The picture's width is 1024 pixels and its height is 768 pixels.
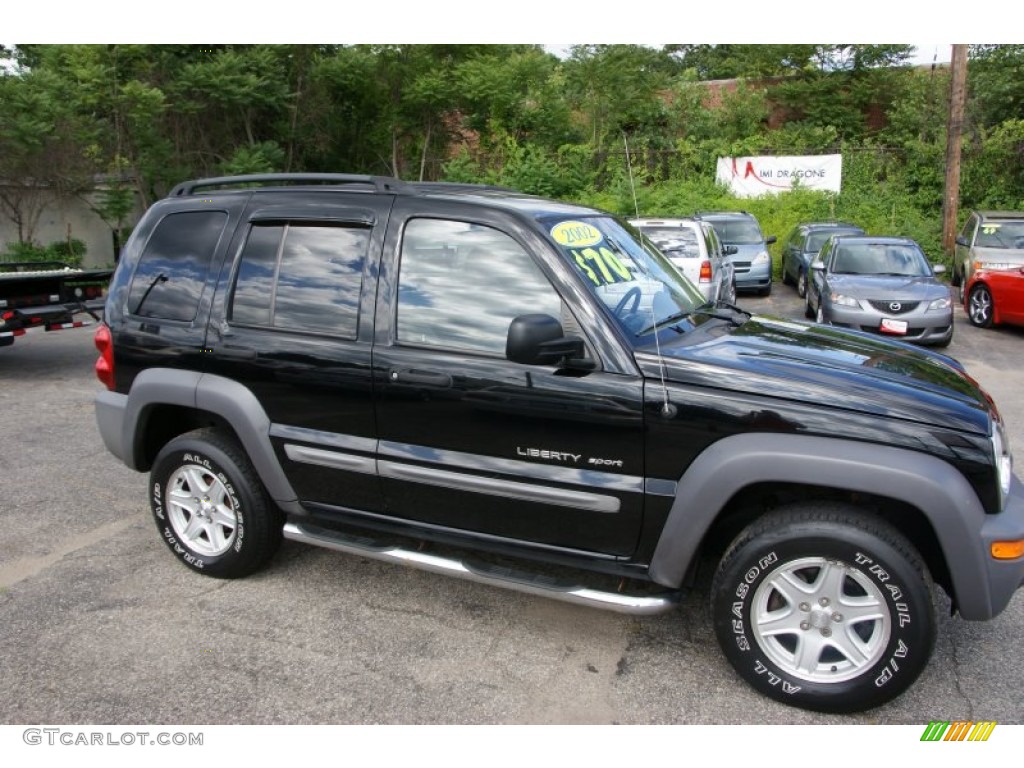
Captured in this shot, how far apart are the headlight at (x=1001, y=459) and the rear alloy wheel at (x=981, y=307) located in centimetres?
1022

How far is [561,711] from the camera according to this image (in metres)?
2.93

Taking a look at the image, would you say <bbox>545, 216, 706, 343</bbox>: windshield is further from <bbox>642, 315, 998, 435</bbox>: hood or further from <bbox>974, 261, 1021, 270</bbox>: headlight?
<bbox>974, 261, 1021, 270</bbox>: headlight

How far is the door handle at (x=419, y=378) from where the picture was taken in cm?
323

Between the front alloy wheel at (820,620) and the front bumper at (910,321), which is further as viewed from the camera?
the front bumper at (910,321)

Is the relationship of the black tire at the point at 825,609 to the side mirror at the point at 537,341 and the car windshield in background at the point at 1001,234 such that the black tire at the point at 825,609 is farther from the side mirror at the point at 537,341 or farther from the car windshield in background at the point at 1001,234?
the car windshield in background at the point at 1001,234

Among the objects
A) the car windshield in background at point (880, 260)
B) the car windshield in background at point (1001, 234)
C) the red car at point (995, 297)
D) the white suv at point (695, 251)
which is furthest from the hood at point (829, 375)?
the car windshield in background at point (1001, 234)

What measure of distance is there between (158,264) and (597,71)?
24743 millimetres

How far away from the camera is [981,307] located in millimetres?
12047

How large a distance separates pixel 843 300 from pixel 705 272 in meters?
1.83

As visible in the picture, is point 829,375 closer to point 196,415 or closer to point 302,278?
point 302,278

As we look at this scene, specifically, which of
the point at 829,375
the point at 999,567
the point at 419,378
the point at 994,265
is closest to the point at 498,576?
the point at 419,378

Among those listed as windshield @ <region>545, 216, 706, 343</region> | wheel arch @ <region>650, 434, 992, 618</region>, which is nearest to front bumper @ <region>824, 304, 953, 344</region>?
windshield @ <region>545, 216, 706, 343</region>

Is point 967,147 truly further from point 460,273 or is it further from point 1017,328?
point 460,273

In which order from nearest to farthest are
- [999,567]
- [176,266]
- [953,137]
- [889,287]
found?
[999,567]
[176,266]
[889,287]
[953,137]
